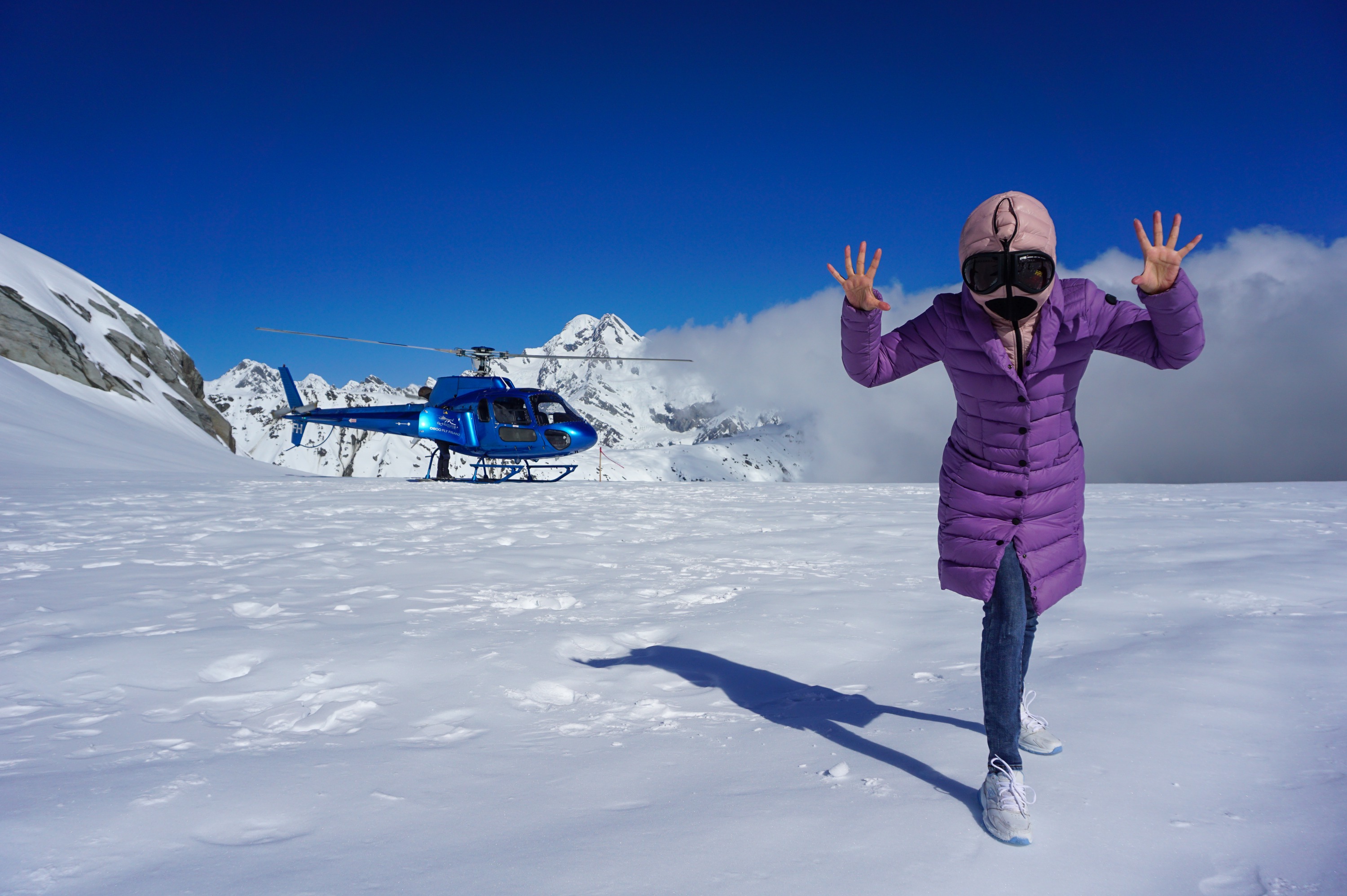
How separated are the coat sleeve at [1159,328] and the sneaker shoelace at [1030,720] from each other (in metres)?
1.20

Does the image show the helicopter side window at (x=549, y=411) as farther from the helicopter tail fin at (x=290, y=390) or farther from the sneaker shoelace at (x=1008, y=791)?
the sneaker shoelace at (x=1008, y=791)

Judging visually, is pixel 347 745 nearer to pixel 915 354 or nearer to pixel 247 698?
pixel 247 698

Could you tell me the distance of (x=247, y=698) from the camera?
2900 mm

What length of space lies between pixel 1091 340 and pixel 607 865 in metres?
2.09

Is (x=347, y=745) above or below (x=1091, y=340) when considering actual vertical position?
below

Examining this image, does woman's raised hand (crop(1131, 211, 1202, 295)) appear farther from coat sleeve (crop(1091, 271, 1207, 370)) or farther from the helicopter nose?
the helicopter nose

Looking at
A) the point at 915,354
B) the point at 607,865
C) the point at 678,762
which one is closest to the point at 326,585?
the point at 678,762

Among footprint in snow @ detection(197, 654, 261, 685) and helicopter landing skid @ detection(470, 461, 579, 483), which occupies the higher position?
helicopter landing skid @ detection(470, 461, 579, 483)

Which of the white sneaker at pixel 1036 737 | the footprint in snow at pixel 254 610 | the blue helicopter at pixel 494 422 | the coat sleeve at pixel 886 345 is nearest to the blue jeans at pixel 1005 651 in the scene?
the white sneaker at pixel 1036 737

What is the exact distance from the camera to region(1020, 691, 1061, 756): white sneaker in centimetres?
235

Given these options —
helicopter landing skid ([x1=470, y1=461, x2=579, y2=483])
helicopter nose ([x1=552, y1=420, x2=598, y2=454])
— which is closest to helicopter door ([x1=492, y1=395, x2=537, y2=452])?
helicopter nose ([x1=552, y1=420, x2=598, y2=454])

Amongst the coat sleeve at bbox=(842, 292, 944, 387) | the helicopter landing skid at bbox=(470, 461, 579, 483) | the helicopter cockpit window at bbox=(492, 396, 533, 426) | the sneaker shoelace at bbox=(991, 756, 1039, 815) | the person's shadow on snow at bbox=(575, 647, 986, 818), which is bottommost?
the person's shadow on snow at bbox=(575, 647, 986, 818)

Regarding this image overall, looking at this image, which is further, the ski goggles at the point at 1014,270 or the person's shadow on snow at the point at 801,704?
the person's shadow on snow at the point at 801,704

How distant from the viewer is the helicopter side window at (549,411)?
16125 mm
